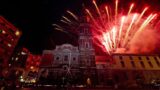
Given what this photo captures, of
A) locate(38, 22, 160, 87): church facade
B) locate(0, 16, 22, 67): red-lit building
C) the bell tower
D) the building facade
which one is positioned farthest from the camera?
locate(0, 16, 22, 67): red-lit building

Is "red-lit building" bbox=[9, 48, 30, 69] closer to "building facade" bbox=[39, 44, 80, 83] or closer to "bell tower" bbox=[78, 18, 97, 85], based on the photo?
"building facade" bbox=[39, 44, 80, 83]

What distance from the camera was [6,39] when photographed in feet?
136

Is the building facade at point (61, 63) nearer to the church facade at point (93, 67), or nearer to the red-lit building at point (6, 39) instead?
the church facade at point (93, 67)

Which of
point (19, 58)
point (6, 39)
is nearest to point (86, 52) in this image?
point (19, 58)

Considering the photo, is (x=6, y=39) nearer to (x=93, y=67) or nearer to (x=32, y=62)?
(x=32, y=62)

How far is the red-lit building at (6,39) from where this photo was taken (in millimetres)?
38753

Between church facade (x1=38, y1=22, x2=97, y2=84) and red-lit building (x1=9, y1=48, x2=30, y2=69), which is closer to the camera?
church facade (x1=38, y1=22, x2=97, y2=84)

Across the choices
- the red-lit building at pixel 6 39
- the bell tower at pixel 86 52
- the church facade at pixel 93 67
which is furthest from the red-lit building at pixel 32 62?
the bell tower at pixel 86 52

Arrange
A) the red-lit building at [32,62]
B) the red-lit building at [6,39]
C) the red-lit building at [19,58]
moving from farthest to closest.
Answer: the red-lit building at [32,62] < the red-lit building at [19,58] < the red-lit building at [6,39]

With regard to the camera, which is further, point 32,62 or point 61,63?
point 32,62

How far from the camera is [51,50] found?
3525 cm

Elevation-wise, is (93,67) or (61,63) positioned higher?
(61,63)

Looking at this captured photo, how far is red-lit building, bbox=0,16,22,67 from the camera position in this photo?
3875 centimetres

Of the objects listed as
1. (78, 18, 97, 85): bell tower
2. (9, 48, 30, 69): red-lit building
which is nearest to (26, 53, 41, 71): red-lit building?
(9, 48, 30, 69): red-lit building
